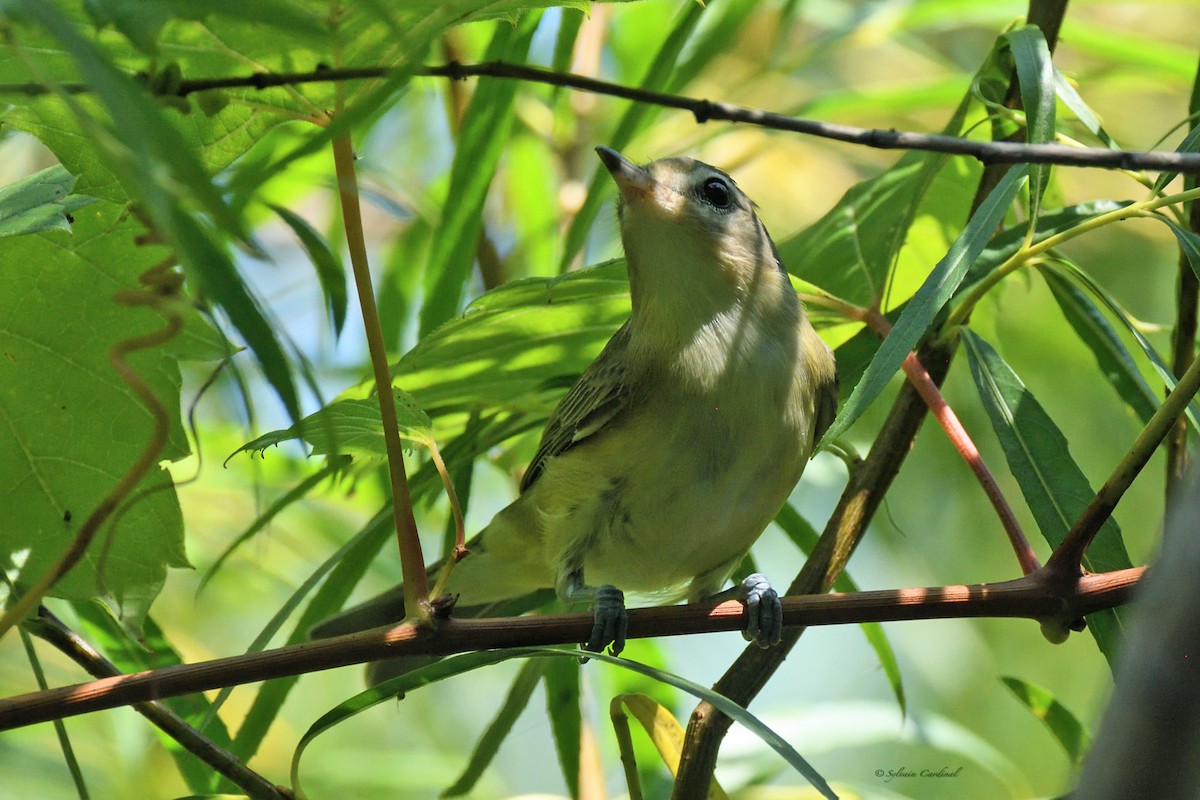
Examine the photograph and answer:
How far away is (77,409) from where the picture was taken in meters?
2.24

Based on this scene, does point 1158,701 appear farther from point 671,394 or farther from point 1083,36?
point 1083,36

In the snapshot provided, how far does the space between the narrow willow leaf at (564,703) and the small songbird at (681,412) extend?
8.2 inches

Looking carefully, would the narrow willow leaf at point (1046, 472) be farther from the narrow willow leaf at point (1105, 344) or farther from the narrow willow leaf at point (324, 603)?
the narrow willow leaf at point (324, 603)

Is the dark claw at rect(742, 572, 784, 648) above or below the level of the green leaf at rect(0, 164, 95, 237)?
below

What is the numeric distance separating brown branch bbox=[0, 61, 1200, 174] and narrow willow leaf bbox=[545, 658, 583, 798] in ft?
5.14

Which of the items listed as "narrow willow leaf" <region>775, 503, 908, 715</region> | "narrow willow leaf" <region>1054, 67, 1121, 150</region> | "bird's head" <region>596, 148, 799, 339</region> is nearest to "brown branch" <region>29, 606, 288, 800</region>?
"narrow willow leaf" <region>775, 503, 908, 715</region>

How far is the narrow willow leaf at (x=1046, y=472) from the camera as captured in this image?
2123 millimetres

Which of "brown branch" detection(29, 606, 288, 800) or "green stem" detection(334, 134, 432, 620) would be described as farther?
"brown branch" detection(29, 606, 288, 800)

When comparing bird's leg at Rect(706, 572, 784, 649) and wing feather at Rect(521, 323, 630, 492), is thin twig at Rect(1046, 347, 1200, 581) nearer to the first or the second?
bird's leg at Rect(706, 572, 784, 649)

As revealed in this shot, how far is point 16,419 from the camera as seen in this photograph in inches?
88.4

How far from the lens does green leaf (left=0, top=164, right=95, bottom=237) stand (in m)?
1.89

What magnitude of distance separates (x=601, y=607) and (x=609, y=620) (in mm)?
306

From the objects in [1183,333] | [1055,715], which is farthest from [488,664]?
[1183,333]

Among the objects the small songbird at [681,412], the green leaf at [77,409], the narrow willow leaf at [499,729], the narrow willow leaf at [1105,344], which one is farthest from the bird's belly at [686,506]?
the green leaf at [77,409]
